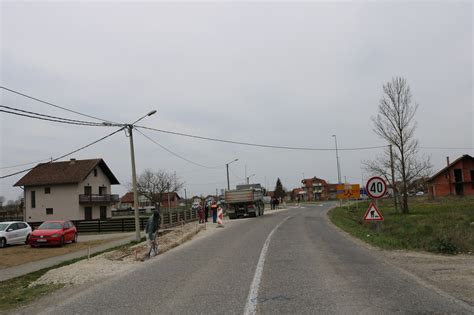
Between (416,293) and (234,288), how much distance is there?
3087 millimetres

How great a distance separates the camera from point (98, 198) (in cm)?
5341

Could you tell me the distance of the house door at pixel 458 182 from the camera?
66.1 metres

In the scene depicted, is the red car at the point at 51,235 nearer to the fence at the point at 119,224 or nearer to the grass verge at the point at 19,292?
the fence at the point at 119,224

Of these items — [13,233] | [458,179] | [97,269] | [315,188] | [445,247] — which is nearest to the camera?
[97,269]

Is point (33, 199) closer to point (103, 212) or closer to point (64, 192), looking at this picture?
point (64, 192)

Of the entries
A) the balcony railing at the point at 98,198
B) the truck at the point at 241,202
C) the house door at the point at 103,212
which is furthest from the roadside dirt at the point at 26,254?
the house door at the point at 103,212

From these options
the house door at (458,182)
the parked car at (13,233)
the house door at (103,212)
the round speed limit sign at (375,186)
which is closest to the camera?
the round speed limit sign at (375,186)

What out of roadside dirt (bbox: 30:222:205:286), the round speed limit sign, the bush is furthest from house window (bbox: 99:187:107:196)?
the bush

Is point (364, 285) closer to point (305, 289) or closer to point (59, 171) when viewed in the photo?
point (305, 289)

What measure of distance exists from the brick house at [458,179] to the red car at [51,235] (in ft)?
194

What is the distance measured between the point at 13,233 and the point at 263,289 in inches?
808

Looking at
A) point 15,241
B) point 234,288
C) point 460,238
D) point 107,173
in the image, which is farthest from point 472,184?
point 234,288

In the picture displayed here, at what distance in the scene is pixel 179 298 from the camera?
7043mm

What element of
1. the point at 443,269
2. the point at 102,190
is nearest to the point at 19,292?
the point at 443,269
